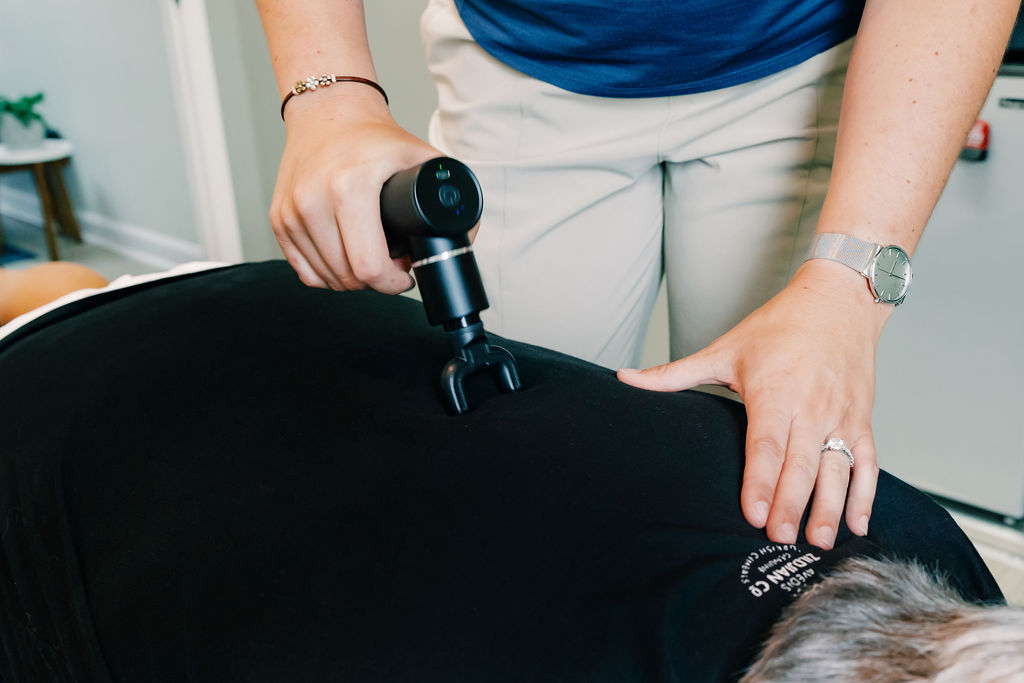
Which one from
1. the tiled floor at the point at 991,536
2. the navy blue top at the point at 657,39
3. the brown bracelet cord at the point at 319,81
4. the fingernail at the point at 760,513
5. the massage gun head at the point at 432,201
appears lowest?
the tiled floor at the point at 991,536

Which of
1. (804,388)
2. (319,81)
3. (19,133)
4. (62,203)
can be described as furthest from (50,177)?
(804,388)

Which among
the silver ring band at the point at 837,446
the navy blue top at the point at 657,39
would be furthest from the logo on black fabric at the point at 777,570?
the navy blue top at the point at 657,39

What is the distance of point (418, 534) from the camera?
1.89ft

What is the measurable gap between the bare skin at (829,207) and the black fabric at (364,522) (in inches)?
1.9

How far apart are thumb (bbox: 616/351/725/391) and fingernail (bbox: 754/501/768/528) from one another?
15cm

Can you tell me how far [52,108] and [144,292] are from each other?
344 centimetres

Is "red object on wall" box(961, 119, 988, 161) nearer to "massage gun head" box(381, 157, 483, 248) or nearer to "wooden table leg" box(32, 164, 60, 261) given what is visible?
"massage gun head" box(381, 157, 483, 248)

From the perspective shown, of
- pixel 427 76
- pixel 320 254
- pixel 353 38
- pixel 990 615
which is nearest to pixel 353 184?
pixel 320 254

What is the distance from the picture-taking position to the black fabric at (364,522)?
1.67ft

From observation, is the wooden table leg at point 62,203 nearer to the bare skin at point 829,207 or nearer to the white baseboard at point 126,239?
the white baseboard at point 126,239

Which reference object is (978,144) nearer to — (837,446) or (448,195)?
(837,446)

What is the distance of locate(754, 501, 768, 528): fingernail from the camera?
0.59 m

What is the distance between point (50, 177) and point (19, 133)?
1.21ft

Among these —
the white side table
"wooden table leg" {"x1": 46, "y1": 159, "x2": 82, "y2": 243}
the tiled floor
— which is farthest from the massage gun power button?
"wooden table leg" {"x1": 46, "y1": 159, "x2": 82, "y2": 243}
